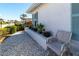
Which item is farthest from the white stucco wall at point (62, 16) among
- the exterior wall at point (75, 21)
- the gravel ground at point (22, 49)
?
the gravel ground at point (22, 49)

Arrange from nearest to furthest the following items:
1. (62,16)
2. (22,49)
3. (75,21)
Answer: (75,21)
(62,16)
(22,49)

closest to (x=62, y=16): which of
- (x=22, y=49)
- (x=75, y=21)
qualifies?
(x=75, y=21)

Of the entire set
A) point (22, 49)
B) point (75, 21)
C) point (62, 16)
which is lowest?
point (22, 49)

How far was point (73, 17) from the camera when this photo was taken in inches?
176

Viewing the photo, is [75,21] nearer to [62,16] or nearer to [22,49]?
[62,16]

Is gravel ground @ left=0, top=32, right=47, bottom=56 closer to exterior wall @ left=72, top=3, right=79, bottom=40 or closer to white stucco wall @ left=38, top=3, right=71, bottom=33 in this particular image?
white stucco wall @ left=38, top=3, right=71, bottom=33

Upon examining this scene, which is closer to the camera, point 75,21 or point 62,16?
point 75,21

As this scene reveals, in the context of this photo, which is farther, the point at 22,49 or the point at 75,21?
the point at 22,49

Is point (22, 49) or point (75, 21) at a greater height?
point (75, 21)

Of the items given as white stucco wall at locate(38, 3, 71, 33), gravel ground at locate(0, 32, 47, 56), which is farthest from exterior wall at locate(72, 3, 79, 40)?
gravel ground at locate(0, 32, 47, 56)

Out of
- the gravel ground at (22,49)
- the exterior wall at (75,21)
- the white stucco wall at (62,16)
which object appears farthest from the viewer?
the gravel ground at (22,49)

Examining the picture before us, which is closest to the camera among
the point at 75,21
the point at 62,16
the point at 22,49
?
the point at 75,21

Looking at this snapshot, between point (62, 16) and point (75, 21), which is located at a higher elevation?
point (62, 16)

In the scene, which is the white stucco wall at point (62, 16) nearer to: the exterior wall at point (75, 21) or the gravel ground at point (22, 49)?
the exterior wall at point (75, 21)
